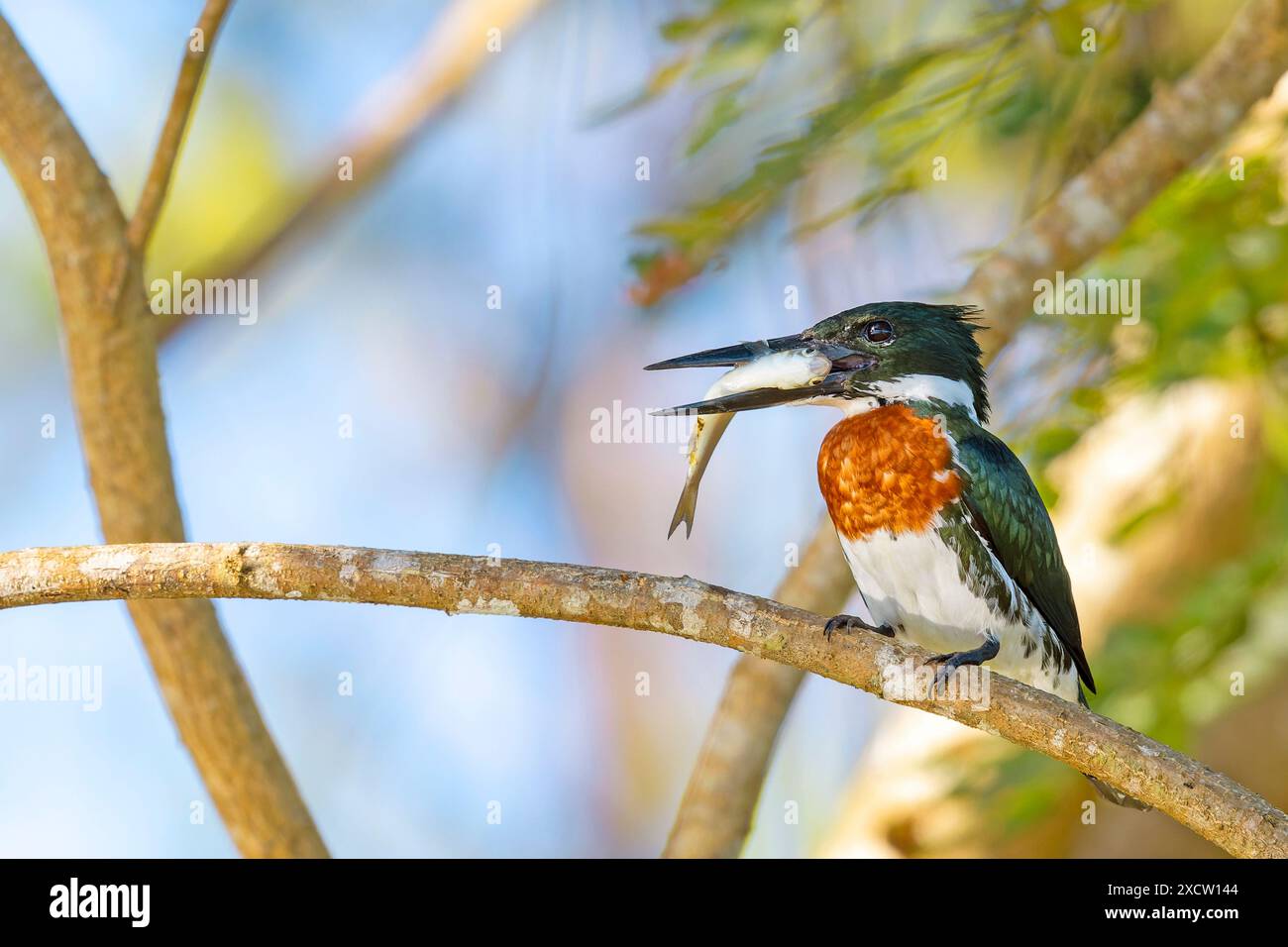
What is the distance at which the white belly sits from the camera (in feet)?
9.72

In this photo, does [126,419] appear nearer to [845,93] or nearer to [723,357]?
[723,357]

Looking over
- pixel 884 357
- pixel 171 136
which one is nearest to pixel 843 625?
pixel 884 357

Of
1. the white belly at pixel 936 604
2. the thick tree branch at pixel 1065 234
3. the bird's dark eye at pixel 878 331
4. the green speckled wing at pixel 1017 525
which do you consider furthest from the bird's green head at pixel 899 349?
the thick tree branch at pixel 1065 234

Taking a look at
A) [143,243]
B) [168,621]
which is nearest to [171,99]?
[143,243]

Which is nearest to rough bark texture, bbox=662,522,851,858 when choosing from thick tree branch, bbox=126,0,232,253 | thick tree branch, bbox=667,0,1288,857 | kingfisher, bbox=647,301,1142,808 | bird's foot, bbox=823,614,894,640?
thick tree branch, bbox=667,0,1288,857

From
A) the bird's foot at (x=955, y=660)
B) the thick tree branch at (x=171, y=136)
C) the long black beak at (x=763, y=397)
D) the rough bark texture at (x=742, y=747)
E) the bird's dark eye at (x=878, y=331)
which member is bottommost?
the rough bark texture at (x=742, y=747)

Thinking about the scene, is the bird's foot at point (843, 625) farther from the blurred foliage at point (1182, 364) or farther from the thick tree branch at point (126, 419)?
the thick tree branch at point (126, 419)

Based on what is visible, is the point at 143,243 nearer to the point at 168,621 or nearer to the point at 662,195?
the point at 168,621

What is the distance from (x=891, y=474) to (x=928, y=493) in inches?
3.5

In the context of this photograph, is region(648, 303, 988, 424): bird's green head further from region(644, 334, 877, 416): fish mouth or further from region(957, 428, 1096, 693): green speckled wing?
region(957, 428, 1096, 693): green speckled wing

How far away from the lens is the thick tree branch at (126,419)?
3.31 meters

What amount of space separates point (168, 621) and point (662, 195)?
4.14m

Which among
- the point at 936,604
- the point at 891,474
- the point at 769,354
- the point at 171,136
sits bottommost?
the point at 936,604

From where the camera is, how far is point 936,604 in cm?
299
